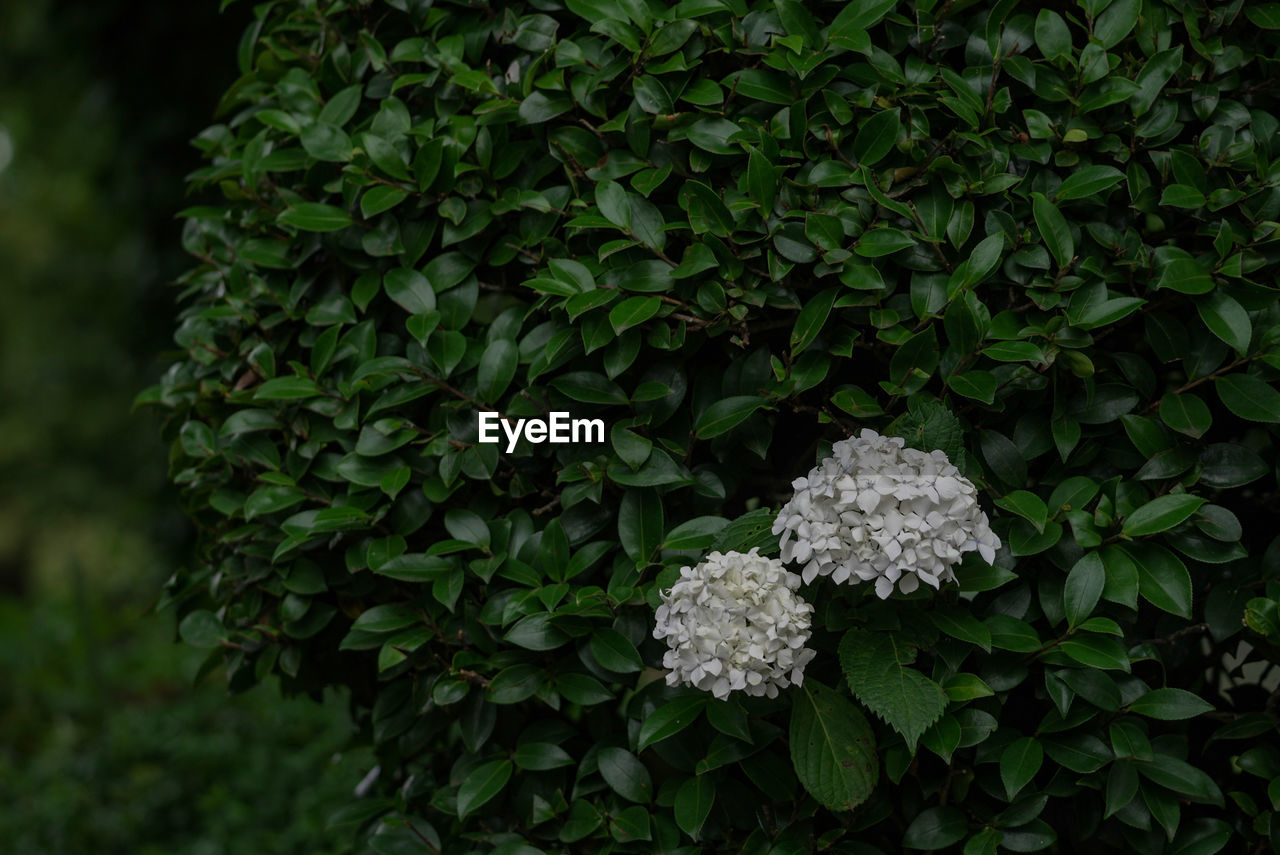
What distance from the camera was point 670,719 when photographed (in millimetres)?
1560

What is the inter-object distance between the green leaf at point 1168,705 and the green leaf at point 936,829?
0.97 feet

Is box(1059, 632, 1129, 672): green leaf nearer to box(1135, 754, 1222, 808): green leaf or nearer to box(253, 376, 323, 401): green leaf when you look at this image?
box(1135, 754, 1222, 808): green leaf

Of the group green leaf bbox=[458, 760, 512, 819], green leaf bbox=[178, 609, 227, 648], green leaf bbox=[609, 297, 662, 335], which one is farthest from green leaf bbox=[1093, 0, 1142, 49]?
green leaf bbox=[178, 609, 227, 648]

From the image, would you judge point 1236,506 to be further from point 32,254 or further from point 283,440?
point 32,254

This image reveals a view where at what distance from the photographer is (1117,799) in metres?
1.52

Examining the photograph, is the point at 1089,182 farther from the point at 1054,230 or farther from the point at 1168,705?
the point at 1168,705

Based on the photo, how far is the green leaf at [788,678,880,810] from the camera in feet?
4.89

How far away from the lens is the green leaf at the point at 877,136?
63.0 inches

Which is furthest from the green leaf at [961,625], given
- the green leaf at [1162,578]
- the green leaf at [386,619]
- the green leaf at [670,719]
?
the green leaf at [386,619]

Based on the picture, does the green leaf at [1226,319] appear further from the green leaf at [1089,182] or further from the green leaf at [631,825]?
the green leaf at [631,825]

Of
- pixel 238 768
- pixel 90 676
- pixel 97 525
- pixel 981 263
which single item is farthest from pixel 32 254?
pixel 981 263

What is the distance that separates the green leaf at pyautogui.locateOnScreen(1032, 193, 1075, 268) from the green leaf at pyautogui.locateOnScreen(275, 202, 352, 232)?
1097mm

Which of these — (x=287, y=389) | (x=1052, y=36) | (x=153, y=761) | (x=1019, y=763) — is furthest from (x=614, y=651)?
(x=153, y=761)

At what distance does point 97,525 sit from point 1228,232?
391 inches
